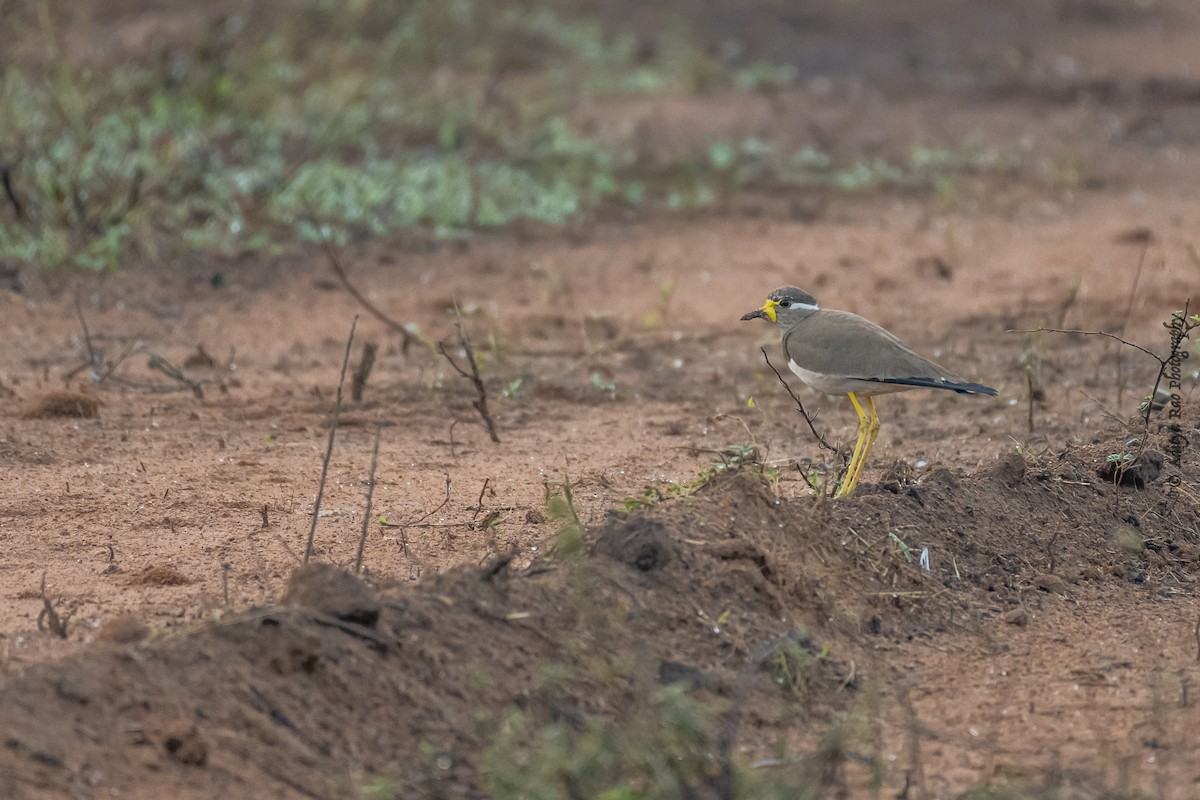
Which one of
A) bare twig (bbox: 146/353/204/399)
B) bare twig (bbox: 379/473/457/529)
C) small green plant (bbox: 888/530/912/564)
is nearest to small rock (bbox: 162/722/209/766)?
bare twig (bbox: 379/473/457/529)

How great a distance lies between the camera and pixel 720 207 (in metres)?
10.1

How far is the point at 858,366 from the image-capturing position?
497 cm

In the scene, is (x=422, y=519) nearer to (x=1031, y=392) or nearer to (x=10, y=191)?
(x=1031, y=392)

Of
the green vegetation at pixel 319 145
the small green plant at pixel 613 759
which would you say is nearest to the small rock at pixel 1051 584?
the small green plant at pixel 613 759

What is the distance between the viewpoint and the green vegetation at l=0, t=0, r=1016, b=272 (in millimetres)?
8727

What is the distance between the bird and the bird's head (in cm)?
18

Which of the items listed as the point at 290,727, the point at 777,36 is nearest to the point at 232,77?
the point at 777,36

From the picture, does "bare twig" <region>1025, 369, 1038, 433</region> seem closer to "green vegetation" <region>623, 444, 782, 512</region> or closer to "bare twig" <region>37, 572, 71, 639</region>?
"green vegetation" <region>623, 444, 782, 512</region>

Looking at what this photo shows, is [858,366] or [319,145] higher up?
[858,366]

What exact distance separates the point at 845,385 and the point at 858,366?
0.11 meters

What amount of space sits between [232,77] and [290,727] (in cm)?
801

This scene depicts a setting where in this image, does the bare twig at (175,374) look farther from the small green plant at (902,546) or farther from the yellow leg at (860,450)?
the small green plant at (902,546)

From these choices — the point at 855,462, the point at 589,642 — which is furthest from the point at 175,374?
the point at 589,642

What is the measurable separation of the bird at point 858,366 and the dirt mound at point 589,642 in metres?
0.30
